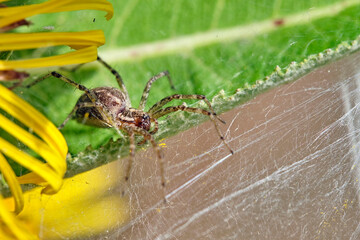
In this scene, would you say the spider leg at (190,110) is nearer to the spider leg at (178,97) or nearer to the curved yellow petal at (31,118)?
the spider leg at (178,97)

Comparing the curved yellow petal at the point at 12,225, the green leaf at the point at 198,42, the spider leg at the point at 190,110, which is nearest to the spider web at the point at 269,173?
the spider leg at the point at 190,110

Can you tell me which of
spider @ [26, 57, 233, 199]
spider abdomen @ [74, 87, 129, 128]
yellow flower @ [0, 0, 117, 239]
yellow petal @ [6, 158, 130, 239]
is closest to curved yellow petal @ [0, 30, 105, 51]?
yellow flower @ [0, 0, 117, 239]

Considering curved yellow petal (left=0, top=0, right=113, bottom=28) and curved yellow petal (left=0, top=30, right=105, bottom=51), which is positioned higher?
curved yellow petal (left=0, top=0, right=113, bottom=28)

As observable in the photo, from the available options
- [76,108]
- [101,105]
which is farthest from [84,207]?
[101,105]

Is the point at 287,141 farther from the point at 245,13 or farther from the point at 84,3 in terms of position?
the point at 84,3

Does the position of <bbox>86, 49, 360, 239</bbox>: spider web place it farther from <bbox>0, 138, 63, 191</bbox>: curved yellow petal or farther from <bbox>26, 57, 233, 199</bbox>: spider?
<bbox>0, 138, 63, 191</bbox>: curved yellow petal

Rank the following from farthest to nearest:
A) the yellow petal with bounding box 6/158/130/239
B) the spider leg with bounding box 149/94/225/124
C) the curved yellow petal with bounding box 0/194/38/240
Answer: the yellow petal with bounding box 6/158/130/239, the spider leg with bounding box 149/94/225/124, the curved yellow petal with bounding box 0/194/38/240

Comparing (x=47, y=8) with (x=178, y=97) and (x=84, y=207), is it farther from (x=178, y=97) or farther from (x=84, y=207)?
(x=84, y=207)
